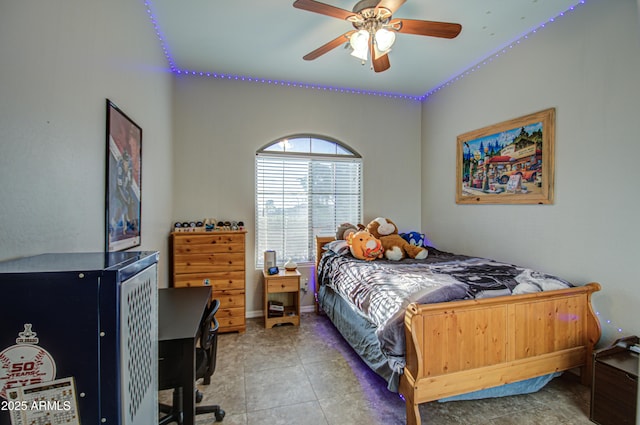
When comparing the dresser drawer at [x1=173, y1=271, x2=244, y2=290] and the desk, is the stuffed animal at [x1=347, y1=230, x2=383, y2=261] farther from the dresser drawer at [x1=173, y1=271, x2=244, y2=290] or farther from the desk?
the desk

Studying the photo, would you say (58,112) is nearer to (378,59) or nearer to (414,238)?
(378,59)

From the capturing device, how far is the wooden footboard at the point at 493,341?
172 centimetres

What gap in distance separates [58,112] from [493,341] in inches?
99.6

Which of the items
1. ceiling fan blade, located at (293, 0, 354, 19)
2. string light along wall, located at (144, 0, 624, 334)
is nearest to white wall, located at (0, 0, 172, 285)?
string light along wall, located at (144, 0, 624, 334)

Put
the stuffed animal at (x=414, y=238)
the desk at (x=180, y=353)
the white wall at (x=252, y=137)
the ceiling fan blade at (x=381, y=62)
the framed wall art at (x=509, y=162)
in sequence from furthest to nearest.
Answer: the stuffed animal at (x=414, y=238)
the white wall at (x=252, y=137)
the framed wall art at (x=509, y=162)
the ceiling fan blade at (x=381, y=62)
the desk at (x=180, y=353)

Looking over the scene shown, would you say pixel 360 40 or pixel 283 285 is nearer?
pixel 360 40

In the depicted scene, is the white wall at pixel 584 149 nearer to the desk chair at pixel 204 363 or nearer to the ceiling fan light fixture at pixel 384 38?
the ceiling fan light fixture at pixel 384 38

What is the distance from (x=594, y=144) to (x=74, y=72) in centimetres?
325

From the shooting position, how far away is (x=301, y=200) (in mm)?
3863

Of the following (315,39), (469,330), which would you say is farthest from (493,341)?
(315,39)

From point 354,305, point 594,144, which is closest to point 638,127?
point 594,144

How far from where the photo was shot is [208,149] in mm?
3525

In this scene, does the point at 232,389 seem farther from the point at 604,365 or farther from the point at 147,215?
the point at 604,365

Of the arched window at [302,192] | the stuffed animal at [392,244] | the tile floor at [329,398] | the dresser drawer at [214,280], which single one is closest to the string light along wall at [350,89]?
the arched window at [302,192]
